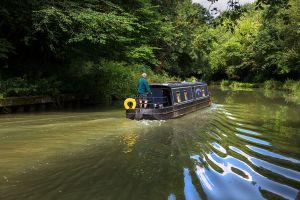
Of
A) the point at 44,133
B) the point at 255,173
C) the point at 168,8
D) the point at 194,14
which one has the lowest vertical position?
the point at 255,173

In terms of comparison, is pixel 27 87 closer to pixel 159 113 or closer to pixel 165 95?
pixel 165 95

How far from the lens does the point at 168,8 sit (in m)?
35.1

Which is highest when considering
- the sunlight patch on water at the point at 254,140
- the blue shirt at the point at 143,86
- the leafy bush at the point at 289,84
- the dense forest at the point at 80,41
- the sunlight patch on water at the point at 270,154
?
the dense forest at the point at 80,41

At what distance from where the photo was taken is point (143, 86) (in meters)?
16.8

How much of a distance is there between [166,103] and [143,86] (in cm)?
143

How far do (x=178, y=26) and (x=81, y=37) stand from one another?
64.4ft

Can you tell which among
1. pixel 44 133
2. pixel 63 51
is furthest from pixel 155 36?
pixel 44 133

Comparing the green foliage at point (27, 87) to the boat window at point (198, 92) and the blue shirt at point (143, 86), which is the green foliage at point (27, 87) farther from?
the boat window at point (198, 92)

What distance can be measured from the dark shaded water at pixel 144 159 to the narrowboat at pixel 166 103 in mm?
608

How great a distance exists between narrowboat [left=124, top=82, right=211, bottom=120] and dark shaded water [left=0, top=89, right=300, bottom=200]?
0.61m

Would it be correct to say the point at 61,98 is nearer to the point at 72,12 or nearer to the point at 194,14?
the point at 72,12

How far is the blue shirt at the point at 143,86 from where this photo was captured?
54.8ft

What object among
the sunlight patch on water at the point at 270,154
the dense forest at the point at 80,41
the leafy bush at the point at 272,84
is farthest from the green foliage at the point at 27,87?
the leafy bush at the point at 272,84

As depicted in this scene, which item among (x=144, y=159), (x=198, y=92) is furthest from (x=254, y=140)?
(x=198, y=92)
